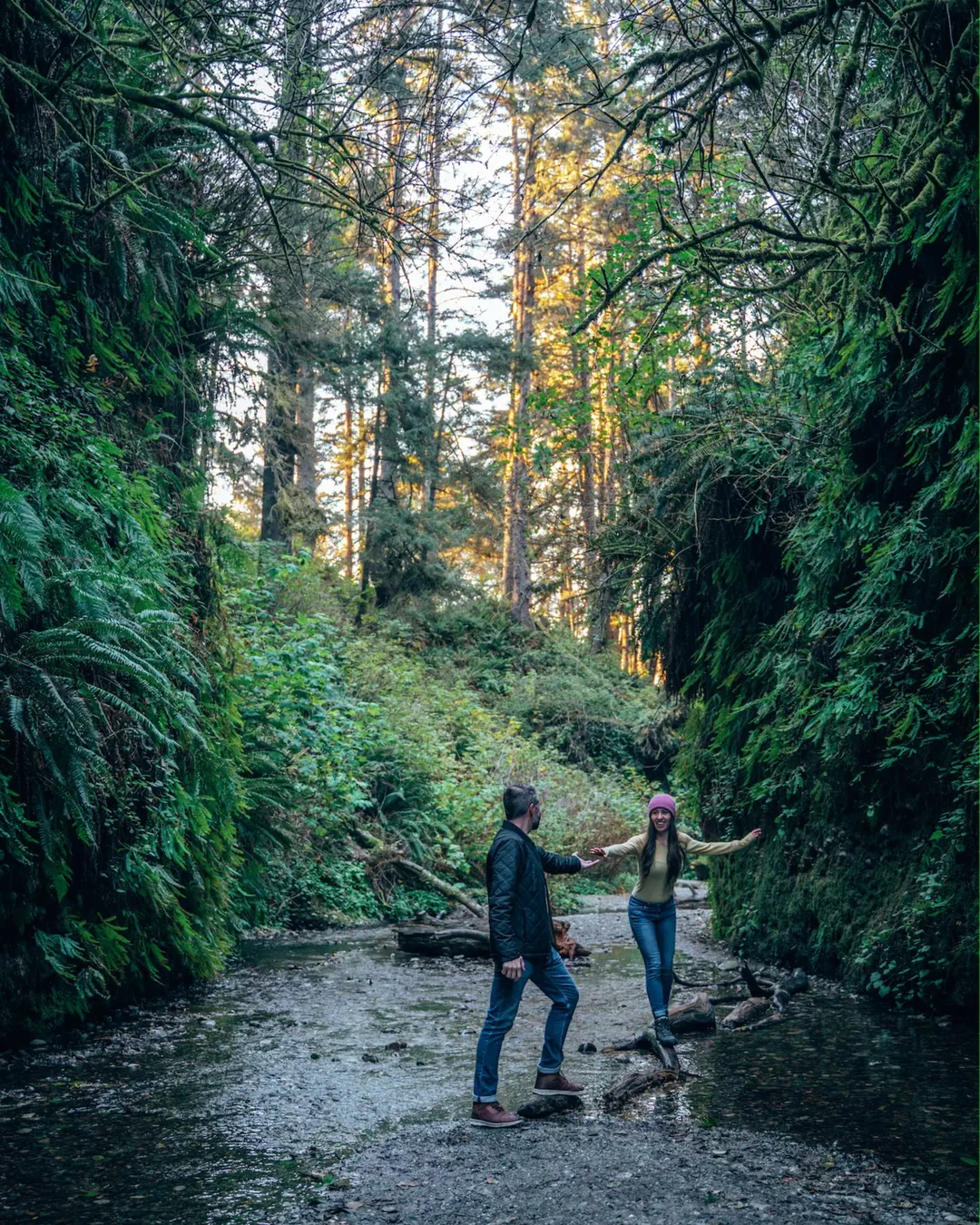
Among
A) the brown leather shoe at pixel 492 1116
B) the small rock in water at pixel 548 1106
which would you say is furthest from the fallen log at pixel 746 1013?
the brown leather shoe at pixel 492 1116

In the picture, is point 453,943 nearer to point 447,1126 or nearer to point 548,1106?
point 548,1106

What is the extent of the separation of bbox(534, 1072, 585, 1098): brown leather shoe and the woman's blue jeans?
1.44 metres

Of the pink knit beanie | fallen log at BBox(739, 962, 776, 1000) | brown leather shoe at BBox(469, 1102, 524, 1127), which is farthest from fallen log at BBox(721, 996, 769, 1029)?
brown leather shoe at BBox(469, 1102, 524, 1127)

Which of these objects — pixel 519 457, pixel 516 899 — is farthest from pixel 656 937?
pixel 519 457

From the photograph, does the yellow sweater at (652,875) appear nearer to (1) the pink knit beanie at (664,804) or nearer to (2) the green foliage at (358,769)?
(1) the pink knit beanie at (664,804)

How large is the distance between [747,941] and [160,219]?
10.6m

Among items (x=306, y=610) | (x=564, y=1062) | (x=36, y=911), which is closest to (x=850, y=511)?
(x=564, y=1062)

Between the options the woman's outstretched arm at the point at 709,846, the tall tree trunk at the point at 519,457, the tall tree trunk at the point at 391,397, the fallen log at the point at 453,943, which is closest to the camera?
the woman's outstretched arm at the point at 709,846

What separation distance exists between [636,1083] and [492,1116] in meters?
1.17

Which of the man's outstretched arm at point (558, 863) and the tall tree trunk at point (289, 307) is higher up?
the tall tree trunk at point (289, 307)

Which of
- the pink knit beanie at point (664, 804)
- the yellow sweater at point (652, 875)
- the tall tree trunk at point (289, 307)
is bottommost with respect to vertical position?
the yellow sweater at point (652, 875)

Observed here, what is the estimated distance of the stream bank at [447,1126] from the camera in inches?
182

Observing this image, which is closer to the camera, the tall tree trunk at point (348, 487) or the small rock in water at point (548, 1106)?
the small rock in water at point (548, 1106)

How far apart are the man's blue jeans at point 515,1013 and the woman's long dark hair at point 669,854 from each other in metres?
1.58
